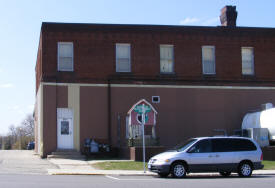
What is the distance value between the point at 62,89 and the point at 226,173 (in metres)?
13.6

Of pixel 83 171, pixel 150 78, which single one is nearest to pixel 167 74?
pixel 150 78

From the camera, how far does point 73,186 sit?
14938mm

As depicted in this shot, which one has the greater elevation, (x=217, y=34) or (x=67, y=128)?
(x=217, y=34)

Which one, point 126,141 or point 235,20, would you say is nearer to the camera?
point 126,141

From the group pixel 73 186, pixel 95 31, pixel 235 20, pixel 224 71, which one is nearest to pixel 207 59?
pixel 224 71

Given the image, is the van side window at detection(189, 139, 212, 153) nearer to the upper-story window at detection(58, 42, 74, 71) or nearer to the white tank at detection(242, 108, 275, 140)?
the white tank at detection(242, 108, 275, 140)

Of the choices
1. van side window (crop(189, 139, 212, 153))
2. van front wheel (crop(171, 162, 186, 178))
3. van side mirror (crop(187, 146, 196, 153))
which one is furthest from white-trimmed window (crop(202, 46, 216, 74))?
van front wheel (crop(171, 162, 186, 178))

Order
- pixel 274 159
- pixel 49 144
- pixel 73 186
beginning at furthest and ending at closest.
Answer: pixel 49 144 → pixel 274 159 → pixel 73 186

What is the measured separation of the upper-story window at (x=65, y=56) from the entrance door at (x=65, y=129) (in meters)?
2.77

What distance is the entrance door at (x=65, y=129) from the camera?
30047 mm

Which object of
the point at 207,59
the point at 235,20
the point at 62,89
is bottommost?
the point at 62,89

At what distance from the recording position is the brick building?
99.6ft

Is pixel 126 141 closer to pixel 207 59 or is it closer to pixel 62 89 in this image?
pixel 62 89

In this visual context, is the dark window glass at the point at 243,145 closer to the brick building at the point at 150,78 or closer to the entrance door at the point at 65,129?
the brick building at the point at 150,78
